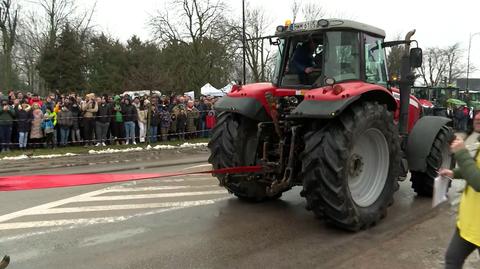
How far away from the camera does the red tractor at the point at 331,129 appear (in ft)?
18.4

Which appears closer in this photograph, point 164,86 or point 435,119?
point 435,119

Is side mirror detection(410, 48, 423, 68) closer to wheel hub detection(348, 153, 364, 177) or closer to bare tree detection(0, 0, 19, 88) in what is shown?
wheel hub detection(348, 153, 364, 177)

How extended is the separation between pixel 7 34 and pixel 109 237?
143 ft

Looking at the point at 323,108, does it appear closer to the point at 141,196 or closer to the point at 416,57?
the point at 416,57

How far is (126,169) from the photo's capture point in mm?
11523

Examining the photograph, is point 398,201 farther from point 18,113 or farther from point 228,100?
point 18,113

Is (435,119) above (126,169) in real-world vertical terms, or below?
above

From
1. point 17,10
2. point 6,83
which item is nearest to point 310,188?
point 6,83

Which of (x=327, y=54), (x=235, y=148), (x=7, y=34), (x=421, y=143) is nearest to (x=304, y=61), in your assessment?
(x=327, y=54)

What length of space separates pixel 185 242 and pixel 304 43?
325 centimetres

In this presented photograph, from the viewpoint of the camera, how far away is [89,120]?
607 inches

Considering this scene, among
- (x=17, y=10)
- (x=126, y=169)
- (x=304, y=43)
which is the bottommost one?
(x=126, y=169)

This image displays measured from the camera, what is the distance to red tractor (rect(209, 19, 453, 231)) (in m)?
5.62

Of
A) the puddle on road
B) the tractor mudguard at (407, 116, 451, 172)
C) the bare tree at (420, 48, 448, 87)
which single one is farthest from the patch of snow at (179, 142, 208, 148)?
the bare tree at (420, 48, 448, 87)
